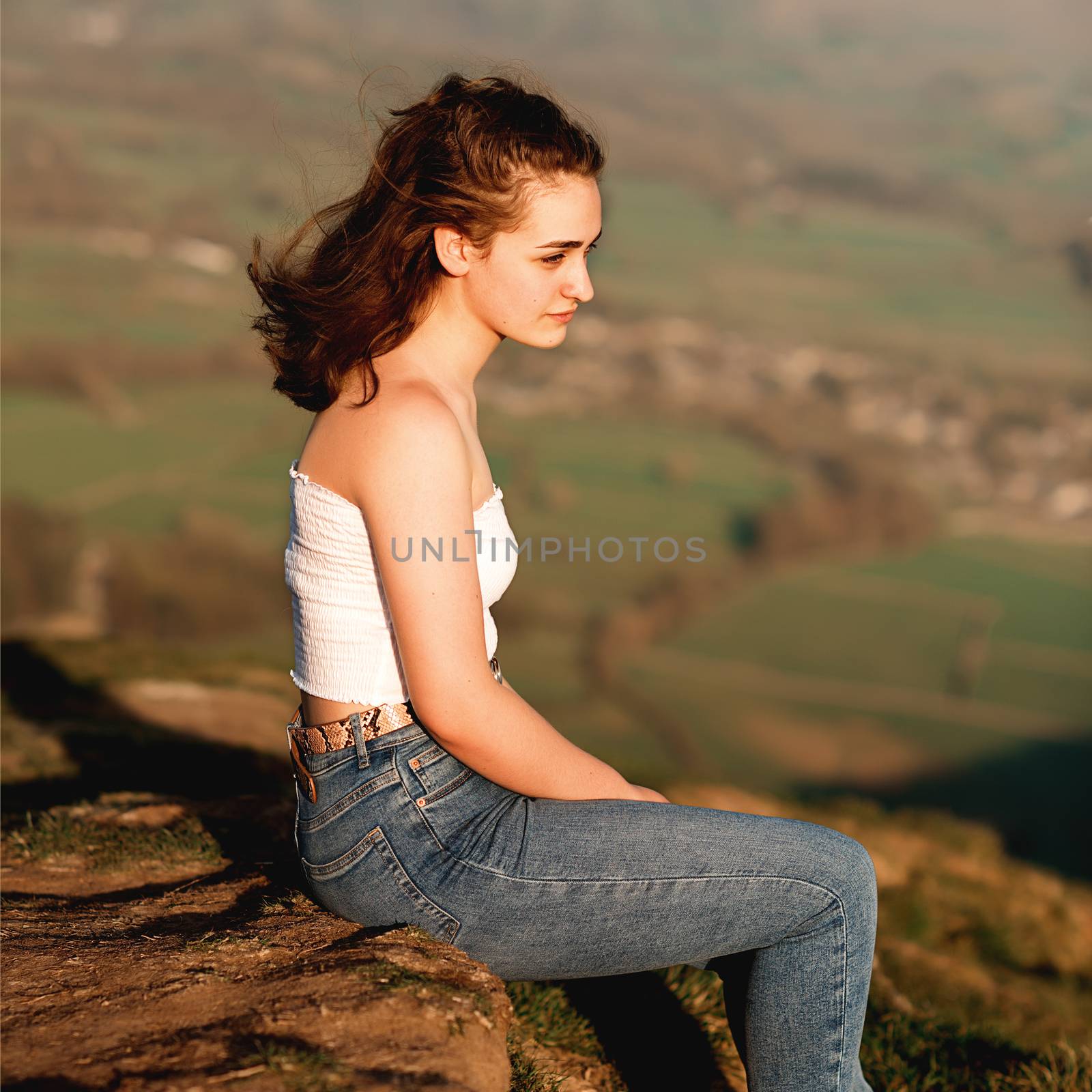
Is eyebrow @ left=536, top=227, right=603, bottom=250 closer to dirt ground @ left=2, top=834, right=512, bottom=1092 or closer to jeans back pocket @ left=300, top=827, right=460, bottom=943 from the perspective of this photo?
jeans back pocket @ left=300, top=827, right=460, bottom=943

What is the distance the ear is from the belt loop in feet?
3.07

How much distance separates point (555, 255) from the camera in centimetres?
221

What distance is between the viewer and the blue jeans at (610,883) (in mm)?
1955

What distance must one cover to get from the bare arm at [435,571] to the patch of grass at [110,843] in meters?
1.50

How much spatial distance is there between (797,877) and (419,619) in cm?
87

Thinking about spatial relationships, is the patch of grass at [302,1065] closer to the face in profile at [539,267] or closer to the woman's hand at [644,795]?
the woman's hand at [644,795]

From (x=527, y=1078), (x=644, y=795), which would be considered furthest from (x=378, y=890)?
(x=527, y=1078)

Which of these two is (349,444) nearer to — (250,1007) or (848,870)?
(250,1007)

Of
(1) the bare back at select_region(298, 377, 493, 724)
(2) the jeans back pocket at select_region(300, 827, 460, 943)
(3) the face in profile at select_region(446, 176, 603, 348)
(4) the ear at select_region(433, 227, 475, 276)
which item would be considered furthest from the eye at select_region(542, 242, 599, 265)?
(2) the jeans back pocket at select_region(300, 827, 460, 943)

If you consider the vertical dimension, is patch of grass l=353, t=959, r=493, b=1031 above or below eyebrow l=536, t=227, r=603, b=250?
below

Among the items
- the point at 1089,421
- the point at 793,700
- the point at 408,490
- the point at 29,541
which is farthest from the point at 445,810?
→ the point at 1089,421

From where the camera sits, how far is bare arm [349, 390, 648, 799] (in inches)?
72.9

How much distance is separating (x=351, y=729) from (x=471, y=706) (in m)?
0.29

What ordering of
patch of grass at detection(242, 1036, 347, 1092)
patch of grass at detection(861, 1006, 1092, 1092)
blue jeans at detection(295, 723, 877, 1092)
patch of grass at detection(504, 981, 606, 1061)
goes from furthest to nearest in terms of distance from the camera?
patch of grass at detection(861, 1006, 1092, 1092) → patch of grass at detection(504, 981, 606, 1061) → blue jeans at detection(295, 723, 877, 1092) → patch of grass at detection(242, 1036, 347, 1092)
